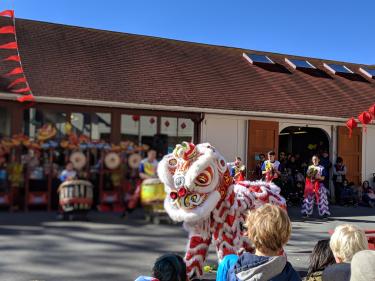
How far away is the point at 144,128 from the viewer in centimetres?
1330

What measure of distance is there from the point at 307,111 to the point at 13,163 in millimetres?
8730

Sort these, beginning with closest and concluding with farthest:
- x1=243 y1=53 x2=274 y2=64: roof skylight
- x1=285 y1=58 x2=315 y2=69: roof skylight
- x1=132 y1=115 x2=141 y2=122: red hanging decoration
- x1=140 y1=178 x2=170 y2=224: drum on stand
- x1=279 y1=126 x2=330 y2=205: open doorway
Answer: x1=140 y1=178 x2=170 y2=224: drum on stand < x1=132 y1=115 x2=141 y2=122: red hanging decoration < x1=279 y1=126 x2=330 y2=205: open doorway < x1=243 y1=53 x2=274 y2=64: roof skylight < x1=285 y1=58 x2=315 y2=69: roof skylight

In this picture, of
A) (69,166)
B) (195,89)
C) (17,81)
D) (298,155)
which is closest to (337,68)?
(298,155)

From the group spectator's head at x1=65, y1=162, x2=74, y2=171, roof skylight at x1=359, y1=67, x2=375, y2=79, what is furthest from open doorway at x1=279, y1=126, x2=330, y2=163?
spectator's head at x1=65, y1=162, x2=74, y2=171

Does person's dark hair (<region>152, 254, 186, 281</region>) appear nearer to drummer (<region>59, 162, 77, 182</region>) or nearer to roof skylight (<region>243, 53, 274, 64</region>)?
drummer (<region>59, 162, 77, 182</region>)

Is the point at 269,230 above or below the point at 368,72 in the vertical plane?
below

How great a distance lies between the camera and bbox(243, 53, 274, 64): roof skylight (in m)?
18.4

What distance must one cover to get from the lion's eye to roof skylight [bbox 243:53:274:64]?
1337cm

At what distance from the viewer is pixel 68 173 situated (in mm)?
11539

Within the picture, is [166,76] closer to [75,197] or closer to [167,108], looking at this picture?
[167,108]

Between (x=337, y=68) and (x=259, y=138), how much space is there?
7203 mm

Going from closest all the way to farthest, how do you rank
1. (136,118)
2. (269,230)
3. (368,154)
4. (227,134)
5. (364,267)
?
(364,267) < (269,230) < (136,118) < (227,134) < (368,154)

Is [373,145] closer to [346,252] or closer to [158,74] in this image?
[158,74]

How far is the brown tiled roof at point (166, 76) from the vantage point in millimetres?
12977
